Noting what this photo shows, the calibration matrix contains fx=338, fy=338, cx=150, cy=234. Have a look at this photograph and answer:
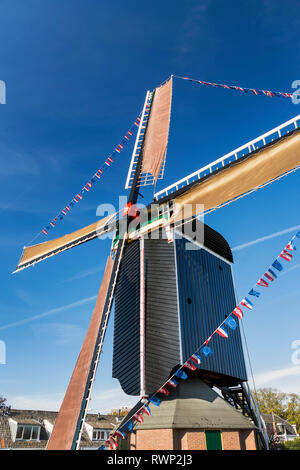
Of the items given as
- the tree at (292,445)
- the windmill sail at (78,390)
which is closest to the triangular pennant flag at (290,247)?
the windmill sail at (78,390)

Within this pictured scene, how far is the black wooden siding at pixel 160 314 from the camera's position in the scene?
1506 cm

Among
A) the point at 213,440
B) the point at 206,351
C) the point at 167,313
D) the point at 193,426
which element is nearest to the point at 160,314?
the point at 167,313

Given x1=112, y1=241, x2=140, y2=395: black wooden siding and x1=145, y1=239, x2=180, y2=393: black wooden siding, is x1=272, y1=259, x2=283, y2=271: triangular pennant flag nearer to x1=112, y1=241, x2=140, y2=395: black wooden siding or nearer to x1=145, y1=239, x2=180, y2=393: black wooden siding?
x1=145, y1=239, x2=180, y2=393: black wooden siding

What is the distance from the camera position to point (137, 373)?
15227 mm

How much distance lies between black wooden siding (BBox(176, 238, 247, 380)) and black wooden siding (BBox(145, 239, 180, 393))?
42 centimetres

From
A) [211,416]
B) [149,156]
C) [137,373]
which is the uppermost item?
[149,156]

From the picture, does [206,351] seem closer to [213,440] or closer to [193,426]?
[193,426]

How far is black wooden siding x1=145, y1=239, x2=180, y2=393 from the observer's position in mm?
15062

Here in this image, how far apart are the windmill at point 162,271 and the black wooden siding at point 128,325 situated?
0.05 metres

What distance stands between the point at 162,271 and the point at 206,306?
3.25m

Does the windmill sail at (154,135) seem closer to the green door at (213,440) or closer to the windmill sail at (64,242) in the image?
the windmill sail at (64,242)
